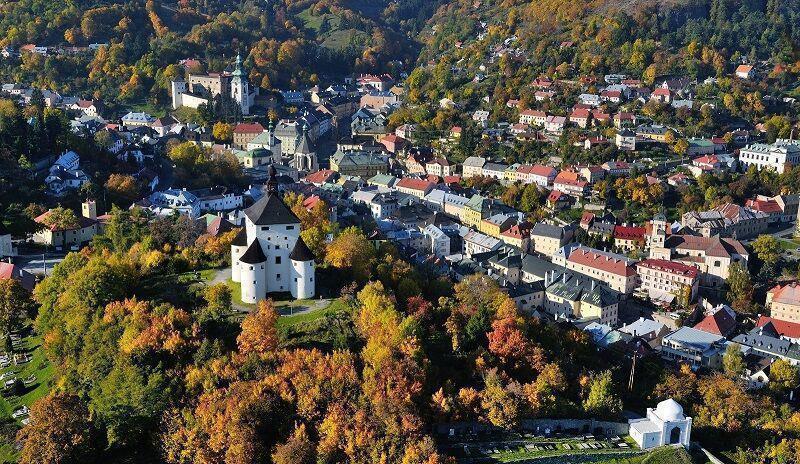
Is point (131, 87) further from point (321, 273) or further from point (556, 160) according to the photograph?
point (321, 273)

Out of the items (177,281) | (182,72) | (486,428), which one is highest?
(182,72)

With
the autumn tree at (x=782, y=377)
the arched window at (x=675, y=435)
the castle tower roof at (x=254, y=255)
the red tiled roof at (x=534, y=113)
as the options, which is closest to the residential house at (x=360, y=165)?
the red tiled roof at (x=534, y=113)

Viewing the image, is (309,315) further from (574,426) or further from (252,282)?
(574,426)

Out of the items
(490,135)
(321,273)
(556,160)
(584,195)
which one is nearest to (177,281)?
(321,273)

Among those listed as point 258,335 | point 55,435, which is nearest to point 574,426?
point 258,335

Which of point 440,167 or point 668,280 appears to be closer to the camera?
point 668,280

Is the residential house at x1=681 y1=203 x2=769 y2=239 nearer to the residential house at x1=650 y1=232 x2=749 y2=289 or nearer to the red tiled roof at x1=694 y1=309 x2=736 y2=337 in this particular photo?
the residential house at x1=650 y1=232 x2=749 y2=289

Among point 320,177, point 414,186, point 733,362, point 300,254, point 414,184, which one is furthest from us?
point 320,177

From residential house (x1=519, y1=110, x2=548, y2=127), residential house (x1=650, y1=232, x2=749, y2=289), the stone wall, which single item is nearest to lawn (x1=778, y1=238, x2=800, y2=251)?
residential house (x1=650, y1=232, x2=749, y2=289)
